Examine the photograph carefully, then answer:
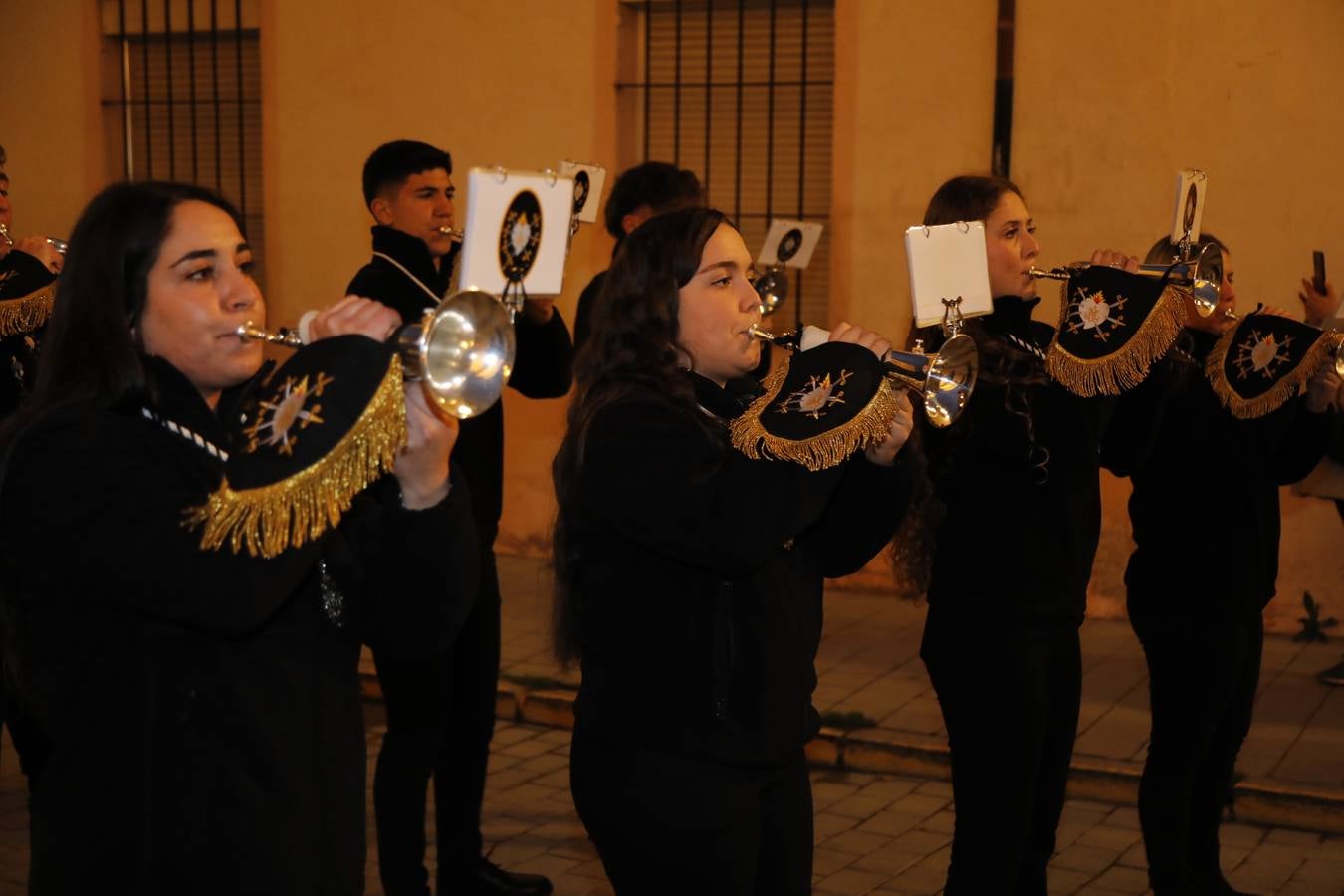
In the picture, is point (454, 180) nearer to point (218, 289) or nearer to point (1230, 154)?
point (1230, 154)

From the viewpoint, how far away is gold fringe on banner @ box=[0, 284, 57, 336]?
199 inches

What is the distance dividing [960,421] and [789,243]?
371 centimetres

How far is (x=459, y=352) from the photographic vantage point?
247 cm

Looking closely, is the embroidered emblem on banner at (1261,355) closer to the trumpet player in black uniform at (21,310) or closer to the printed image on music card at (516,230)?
the printed image on music card at (516,230)

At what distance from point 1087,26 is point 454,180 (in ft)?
12.3

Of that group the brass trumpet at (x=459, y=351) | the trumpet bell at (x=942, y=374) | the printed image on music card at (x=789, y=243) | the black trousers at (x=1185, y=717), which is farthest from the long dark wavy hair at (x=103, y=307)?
the printed image on music card at (x=789, y=243)

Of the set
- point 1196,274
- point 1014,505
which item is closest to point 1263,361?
point 1196,274

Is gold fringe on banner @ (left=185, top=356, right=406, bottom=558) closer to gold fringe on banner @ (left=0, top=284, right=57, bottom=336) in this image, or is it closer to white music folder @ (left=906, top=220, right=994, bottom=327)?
white music folder @ (left=906, top=220, right=994, bottom=327)

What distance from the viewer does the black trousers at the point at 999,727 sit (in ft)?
13.0

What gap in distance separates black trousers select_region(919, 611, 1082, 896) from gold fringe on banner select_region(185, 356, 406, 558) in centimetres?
207

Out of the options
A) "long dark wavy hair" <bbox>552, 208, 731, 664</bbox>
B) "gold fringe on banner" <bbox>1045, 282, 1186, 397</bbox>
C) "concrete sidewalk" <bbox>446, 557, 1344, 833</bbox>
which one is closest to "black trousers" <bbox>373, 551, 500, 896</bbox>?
"concrete sidewalk" <bbox>446, 557, 1344, 833</bbox>

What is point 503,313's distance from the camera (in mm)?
2541

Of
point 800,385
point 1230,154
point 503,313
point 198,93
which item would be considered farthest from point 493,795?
point 198,93

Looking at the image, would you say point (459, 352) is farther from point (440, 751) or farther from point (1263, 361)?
point (1263, 361)
